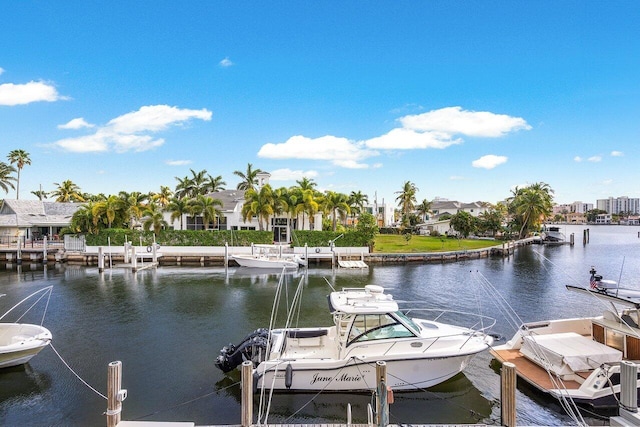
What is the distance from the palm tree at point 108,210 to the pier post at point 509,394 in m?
42.6

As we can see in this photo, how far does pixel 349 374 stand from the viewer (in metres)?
10.1

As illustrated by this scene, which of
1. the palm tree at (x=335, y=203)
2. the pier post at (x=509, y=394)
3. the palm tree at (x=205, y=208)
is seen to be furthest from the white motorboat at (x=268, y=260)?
the pier post at (x=509, y=394)

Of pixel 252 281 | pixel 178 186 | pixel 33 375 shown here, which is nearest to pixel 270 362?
pixel 33 375

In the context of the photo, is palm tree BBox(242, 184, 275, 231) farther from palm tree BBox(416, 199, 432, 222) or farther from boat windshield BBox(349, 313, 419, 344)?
palm tree BBox(416, 199, 432, 222)

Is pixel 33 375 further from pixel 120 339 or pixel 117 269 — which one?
pixel 117 269

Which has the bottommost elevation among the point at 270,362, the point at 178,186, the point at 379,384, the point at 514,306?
the point at 514,306

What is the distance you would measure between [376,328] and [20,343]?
37.0ft

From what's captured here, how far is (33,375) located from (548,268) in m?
39.8

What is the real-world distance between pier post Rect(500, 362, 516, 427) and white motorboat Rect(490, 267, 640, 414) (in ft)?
7.52

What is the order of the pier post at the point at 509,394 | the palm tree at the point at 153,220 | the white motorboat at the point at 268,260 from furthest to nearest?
the palm tree at the point at 153,220 → the white motorboat at the point at 268,260 → the pier post at the point at 509,394

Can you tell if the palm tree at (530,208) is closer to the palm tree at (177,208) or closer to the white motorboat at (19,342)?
the palm tree at (177,208)

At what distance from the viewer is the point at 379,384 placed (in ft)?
23.4

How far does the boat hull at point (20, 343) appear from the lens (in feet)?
38.5

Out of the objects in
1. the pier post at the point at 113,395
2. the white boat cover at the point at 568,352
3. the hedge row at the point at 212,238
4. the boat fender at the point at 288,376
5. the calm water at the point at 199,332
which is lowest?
the calm water at the point at 199,332
